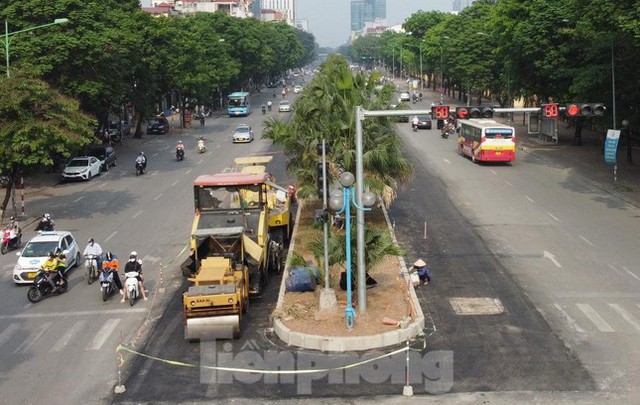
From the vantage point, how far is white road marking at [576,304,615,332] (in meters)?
18.9

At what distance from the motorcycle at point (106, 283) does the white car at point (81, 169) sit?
24717 millimetres

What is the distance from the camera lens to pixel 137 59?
5734 cm

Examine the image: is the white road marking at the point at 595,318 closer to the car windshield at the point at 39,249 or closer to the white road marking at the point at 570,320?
the white road marking at the point at 570,320

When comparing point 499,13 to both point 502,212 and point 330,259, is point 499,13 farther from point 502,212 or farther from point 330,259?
point 330,259

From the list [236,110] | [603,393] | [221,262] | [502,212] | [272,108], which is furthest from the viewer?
[272,108]

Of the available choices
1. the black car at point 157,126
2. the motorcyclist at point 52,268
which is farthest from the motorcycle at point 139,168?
the black car at point 157,126

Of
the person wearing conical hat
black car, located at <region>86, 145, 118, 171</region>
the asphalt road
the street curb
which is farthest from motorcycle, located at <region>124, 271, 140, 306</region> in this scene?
black car, located at <region>86, 145, 118, 171</region>

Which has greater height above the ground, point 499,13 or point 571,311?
point 499,13

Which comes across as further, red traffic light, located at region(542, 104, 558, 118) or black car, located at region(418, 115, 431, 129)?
black car, located at region(418, 115, 431, 129)

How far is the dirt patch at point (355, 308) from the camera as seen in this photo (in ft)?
60.7

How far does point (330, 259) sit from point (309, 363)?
467cm

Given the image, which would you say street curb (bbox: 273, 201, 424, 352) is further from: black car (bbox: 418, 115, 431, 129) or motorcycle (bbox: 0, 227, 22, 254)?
black car (bbox: 418, 115, 431, 129)

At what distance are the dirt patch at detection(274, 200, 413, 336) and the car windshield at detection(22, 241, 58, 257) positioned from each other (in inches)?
332

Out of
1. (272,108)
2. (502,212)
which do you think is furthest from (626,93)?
(272,108)
